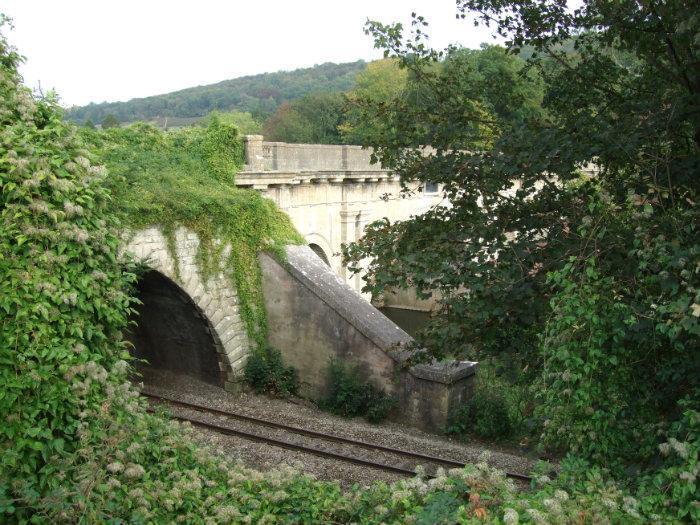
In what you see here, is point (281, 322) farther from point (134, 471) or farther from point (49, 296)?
point (134, 471)

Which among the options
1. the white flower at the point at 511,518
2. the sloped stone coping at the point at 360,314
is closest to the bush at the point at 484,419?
the sloped stone coping at the point at 360,314

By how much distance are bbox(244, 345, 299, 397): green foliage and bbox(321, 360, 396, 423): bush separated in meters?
0.86

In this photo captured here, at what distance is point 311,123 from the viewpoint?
169 ft

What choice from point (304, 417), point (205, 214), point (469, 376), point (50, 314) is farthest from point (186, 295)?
point (50, 314)

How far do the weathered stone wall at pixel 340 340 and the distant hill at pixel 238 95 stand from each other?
77338 millimetres

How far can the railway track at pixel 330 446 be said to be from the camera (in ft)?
32.4

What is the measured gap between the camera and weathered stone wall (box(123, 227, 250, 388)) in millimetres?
11594

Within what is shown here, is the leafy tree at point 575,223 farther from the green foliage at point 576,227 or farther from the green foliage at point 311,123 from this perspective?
the green foliage at point 311,123

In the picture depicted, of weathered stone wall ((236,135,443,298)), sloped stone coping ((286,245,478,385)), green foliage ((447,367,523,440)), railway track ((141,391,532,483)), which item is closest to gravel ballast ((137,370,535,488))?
railway track ((141,391,532,483))

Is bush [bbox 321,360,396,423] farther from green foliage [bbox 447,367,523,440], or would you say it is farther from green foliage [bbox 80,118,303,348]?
green foliage [bbox 80,118,303,348]

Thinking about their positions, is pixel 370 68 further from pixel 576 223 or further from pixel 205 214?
pixel 576 223

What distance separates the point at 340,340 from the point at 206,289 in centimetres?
270

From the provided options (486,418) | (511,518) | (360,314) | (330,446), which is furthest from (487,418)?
(511,518)

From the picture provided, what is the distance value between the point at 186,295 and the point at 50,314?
680cm
